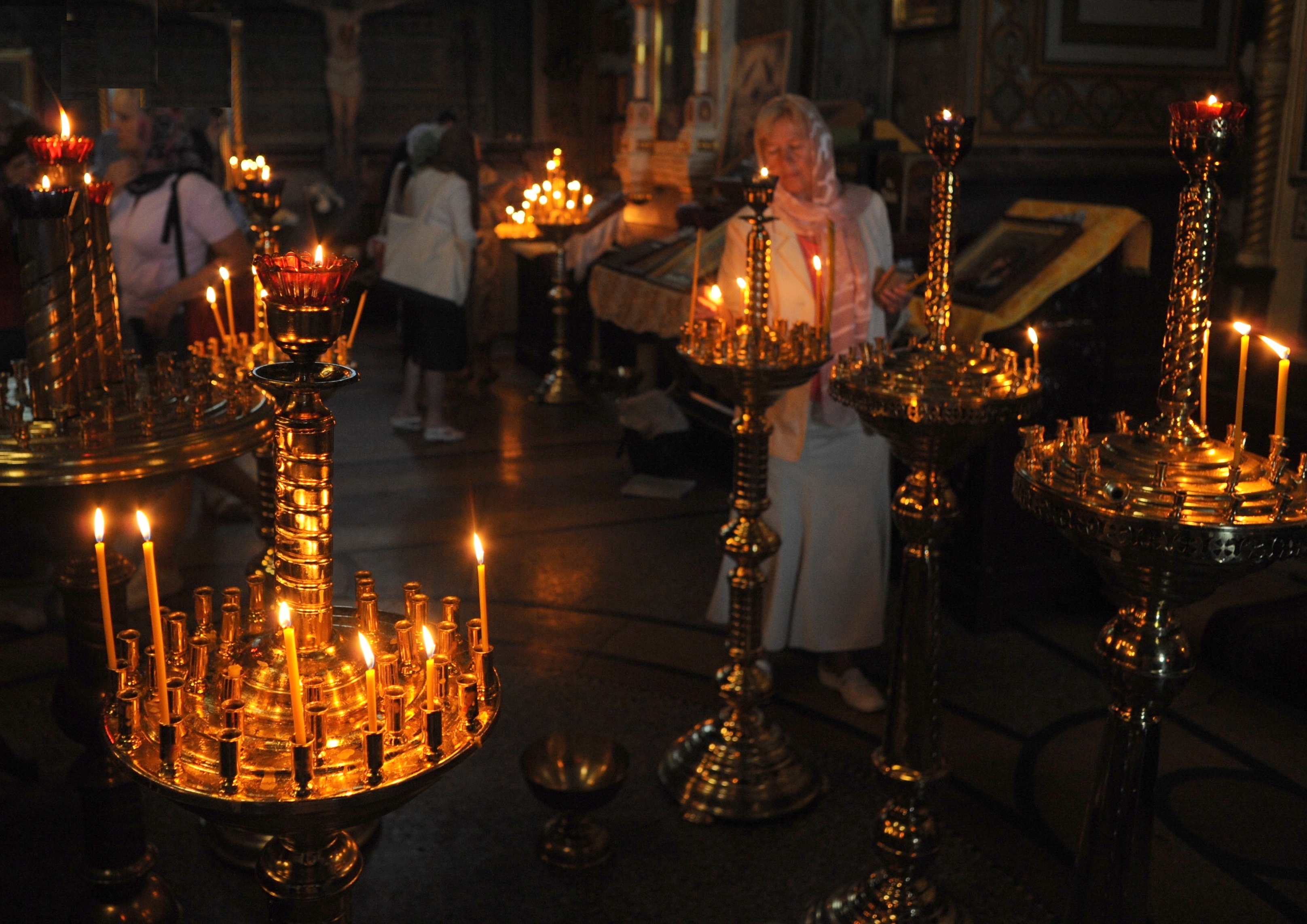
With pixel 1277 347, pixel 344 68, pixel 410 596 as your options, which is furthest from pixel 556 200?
pixel 410 596

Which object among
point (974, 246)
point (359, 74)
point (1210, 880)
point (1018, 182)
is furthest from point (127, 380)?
point (359, 74)

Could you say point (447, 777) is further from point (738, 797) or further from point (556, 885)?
point (738, 797)

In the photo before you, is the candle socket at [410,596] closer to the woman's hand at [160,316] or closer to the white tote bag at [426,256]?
the woman's hand at [160,316]

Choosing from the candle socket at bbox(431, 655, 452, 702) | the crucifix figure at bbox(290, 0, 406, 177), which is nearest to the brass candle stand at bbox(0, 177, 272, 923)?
the candle socket at bbox(431, 655, 452, 702)

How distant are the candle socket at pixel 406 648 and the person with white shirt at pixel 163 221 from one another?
126 inches

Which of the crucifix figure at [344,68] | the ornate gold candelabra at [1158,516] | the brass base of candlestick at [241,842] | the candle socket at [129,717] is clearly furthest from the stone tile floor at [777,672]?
the crucifix figure at [344,68]

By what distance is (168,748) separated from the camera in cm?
113

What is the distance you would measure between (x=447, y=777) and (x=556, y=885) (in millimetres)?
534

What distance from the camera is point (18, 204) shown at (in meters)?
1.89

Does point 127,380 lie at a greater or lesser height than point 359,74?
lesser

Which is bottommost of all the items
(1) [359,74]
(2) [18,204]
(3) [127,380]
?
(3) [127,380]

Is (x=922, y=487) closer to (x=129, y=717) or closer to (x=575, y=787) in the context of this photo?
(x=575, y=787)

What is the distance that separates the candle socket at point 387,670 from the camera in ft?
3.90

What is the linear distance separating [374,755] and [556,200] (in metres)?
6.84
